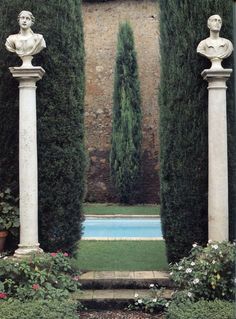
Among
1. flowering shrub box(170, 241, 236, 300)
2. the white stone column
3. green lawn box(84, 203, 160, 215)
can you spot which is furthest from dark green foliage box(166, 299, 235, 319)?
green lawn box(84, 203, 160, 215)

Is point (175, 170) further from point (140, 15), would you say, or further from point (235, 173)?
point (140, 15)

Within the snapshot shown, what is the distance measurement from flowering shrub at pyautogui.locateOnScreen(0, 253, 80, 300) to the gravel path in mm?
276

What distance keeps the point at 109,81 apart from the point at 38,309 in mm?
10674

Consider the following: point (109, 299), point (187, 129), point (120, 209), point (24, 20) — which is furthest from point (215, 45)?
point (120, 209)

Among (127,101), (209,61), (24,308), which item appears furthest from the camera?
(127,101)

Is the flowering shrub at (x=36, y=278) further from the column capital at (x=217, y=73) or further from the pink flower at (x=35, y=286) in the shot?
the column capital at (x=217, y=73)

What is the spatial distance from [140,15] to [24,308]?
36.9 ft

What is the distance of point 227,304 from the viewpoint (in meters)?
4.17

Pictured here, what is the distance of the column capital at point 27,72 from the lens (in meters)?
5.23

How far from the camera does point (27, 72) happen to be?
5246mm

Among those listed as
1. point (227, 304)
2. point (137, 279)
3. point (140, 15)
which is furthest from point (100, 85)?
point (227, 304)

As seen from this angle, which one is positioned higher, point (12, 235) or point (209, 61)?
point (209, 61)

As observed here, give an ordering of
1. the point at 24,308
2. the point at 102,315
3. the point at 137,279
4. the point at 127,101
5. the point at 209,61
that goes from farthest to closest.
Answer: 1. the point at 127,101
2. the point at 209,61
3. the point at 137,279
4. the point at 102,315
5. the point at 24,308

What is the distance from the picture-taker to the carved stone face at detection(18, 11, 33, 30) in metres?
5.28
